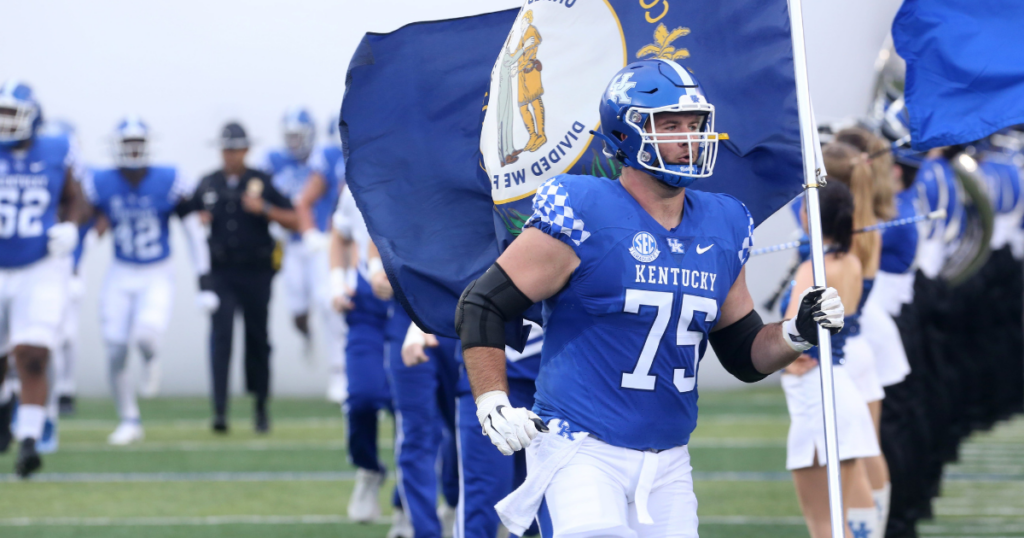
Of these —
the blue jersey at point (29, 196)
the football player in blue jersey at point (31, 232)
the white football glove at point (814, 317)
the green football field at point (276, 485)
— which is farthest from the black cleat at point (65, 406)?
the white football glove at point (814, 317)

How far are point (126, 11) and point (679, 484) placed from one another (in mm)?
13377

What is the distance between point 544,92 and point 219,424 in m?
7.65

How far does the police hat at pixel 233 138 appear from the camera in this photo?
11.8 metres

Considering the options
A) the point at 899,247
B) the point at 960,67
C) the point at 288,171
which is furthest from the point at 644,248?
the point at 288,171

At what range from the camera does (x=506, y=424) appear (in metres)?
3.31

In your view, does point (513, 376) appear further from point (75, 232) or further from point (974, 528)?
point (75, 232)

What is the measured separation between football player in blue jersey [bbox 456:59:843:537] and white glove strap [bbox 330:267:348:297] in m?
3.42

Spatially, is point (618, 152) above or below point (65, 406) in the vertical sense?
above

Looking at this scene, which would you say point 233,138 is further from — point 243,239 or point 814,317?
point 814,317

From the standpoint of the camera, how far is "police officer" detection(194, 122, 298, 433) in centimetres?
1170

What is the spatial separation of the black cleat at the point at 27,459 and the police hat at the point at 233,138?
396cm

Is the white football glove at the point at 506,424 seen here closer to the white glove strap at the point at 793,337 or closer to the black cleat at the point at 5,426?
the white glove strap at the point at 793,337

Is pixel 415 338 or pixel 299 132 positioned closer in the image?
pixel 415 338

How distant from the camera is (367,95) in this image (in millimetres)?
4680
